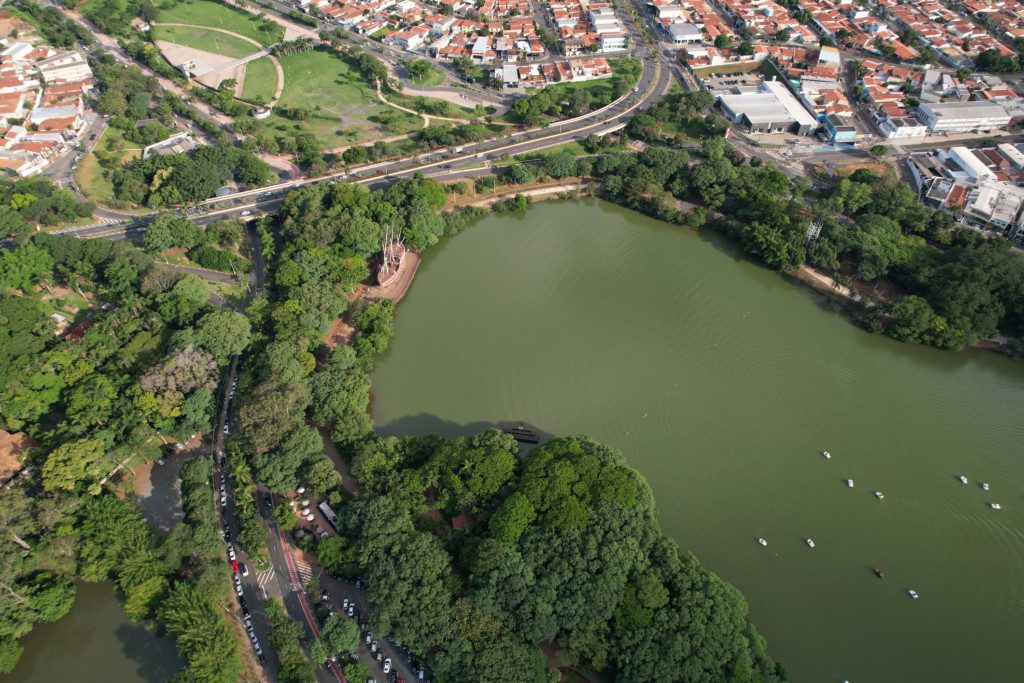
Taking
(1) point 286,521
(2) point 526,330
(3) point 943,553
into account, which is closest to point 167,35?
(2) point 526,330

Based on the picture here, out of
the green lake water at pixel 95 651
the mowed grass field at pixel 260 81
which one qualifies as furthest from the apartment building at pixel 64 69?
the green lake water at pixel 95 651

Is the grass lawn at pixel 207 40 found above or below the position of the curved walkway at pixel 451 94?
above

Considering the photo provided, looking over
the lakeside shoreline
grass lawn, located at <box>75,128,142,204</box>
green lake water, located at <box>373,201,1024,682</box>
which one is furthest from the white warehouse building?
grass lawn, located at <box>75,128,142,204</box>

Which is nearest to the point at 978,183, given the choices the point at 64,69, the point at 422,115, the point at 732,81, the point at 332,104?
the point at 732,81

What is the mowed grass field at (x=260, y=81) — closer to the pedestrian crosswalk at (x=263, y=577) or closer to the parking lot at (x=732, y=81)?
the parking lot at (x=732, y=81)

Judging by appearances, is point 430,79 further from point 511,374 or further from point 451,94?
point 511,374

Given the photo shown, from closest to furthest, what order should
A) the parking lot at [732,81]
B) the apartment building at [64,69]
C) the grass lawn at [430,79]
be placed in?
the apartment building at [64,69]
the parking lot at [732,81]
the grass lawn at [430,79]
